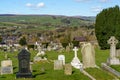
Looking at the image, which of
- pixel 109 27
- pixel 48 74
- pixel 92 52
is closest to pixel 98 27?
pixel 109 27

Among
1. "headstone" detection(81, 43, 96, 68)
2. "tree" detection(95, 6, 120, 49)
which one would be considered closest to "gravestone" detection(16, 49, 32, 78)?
"headstone" detection(81, 43, 96, 68)

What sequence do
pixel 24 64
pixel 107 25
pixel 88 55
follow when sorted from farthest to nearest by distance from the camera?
1. pixel 107 25
2. pixel 88 55
3. pixel 24 64

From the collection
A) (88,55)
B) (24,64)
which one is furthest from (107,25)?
(24,64)

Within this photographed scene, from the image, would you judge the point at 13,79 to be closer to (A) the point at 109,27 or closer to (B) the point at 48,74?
(B) the point at 48,74

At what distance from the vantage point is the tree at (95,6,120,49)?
4638 centimetres

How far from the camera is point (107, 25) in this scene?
46969mm

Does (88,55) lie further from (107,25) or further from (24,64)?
(107,25)

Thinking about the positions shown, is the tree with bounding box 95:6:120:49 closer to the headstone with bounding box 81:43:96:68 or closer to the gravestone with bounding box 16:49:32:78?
the headstone with bounding box 81:43:96:68

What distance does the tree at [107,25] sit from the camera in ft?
152

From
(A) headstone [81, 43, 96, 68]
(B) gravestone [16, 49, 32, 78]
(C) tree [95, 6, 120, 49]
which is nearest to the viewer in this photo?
(B) gravestone [16, 49, 32, 78]

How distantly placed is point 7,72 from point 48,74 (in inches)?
131

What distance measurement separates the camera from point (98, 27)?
47.9 m

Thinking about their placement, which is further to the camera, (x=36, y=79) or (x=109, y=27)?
(x=109, y=27)

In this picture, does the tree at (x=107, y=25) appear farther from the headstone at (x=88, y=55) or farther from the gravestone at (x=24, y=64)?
the gravestone at (x=24, y=64)
